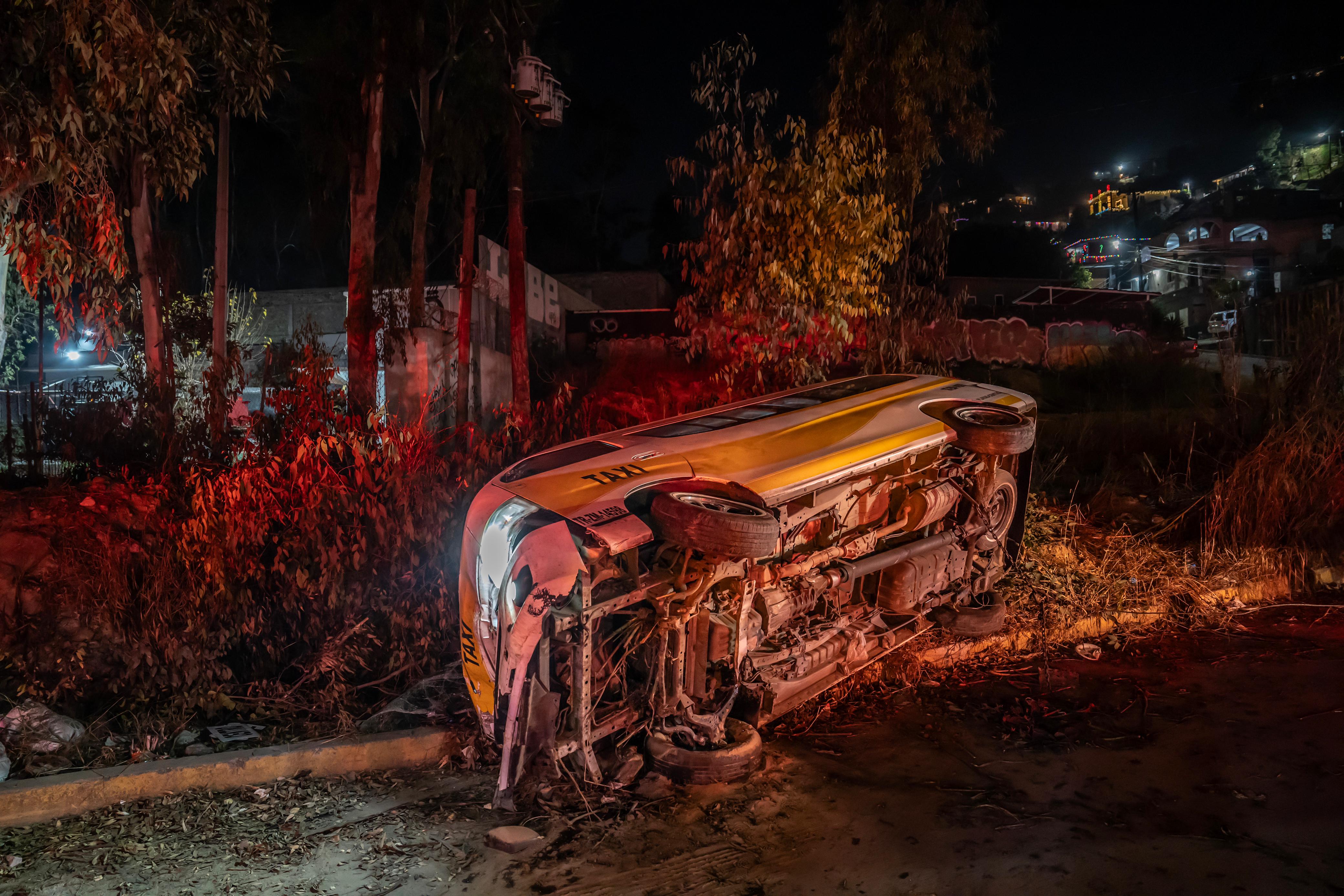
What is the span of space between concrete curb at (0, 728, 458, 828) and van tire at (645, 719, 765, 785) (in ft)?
3.85

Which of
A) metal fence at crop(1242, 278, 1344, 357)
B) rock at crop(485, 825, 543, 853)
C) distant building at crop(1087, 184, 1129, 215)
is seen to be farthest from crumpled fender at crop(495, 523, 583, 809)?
distant building at crop(1087, 184, 1129, 215)

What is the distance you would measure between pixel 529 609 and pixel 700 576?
84 cm

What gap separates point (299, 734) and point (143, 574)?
159 centimetres

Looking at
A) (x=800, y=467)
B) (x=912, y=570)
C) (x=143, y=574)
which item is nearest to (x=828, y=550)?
(x=800, y=467)

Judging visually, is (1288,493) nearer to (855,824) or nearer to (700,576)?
(855,824)

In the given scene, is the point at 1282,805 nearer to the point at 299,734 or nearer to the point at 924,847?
the point at 924,847

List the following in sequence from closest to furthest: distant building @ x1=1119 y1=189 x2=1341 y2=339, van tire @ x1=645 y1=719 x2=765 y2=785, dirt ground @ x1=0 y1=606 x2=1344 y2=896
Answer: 1. dirt ground @ x1=0 y1=606 x2=1344 y2=896
2. van tire @ x1=645 y1=719 x2=765 y2=785
3. distant building @ x1=1119 y1=189 x2=1341 y2=339

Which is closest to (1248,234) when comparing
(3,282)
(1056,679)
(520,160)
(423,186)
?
(423,186)

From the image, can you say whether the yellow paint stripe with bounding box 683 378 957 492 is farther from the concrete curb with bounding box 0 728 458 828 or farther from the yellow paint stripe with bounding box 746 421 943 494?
the concrete curb with bounding box 0 728 458 828

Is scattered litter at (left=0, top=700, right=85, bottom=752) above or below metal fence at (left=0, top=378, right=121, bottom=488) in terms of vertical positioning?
below

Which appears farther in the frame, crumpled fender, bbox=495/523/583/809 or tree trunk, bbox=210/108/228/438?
tree trunk, bbox=210/108/228/438

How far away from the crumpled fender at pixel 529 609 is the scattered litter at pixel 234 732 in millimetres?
1697

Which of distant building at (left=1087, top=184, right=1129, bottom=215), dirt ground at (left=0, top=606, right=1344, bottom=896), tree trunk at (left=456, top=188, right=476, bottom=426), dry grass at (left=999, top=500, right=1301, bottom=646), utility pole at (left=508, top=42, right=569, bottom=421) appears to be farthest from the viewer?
distant building at (left=1087, top=184, right=1129, bottom=215)

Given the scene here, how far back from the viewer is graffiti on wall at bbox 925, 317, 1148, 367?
25.7m
